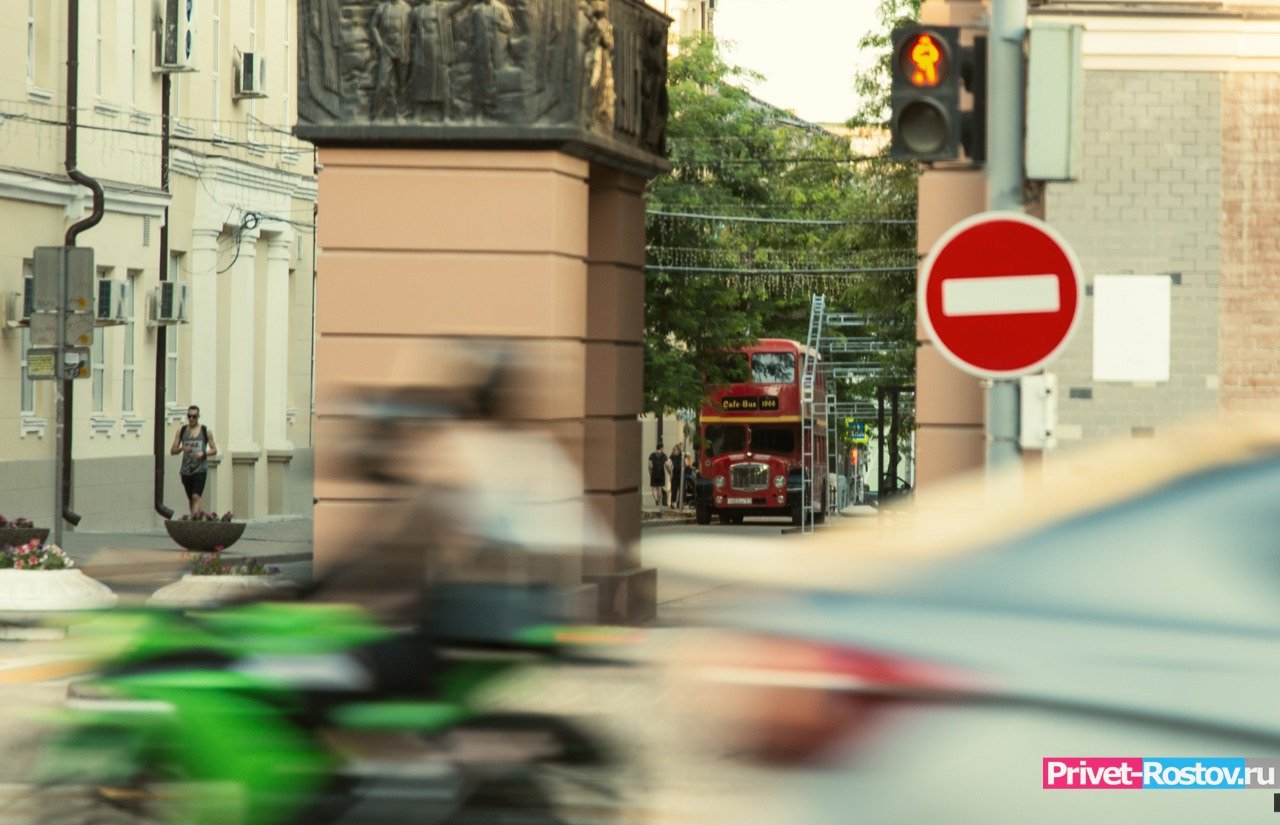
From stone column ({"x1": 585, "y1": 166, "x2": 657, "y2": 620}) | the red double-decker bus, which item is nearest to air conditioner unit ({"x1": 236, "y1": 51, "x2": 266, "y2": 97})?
the red double-decker bus

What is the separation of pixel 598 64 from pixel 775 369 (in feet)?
116

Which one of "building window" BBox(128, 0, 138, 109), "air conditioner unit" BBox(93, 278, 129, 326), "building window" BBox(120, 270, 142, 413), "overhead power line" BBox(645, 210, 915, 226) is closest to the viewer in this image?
"air conditioner unit" BBox(93, 278, 129, 326)

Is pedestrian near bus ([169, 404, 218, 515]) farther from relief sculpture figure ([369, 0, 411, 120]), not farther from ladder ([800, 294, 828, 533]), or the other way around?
ladder ([800, 294, 828, 533])

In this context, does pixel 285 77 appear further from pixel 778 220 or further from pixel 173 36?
pixel 778 220

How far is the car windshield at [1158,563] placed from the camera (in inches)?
184

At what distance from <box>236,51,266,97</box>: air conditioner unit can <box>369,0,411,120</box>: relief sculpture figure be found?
79.0 ft

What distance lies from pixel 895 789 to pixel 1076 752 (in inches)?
14.2

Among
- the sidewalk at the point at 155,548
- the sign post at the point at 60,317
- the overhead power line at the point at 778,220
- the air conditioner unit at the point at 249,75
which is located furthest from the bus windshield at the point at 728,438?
the sign post at the point at 60,317

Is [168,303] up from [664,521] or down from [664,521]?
up

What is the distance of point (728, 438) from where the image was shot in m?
52.3

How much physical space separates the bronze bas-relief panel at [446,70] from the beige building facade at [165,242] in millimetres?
15745

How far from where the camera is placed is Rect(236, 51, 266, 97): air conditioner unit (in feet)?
130

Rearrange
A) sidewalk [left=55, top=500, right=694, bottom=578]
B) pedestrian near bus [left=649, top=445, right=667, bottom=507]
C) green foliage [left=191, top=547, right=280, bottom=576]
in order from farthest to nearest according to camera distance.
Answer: pedestrian near bus [left=649, top=445, right=667, bottom=507] < sidewalk [left=55, top=500, right=694, bottom=578] < green foliage [left=191, top=547, right=280, bottom=576]

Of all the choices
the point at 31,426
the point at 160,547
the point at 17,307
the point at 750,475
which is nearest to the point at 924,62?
the point at 160,547
